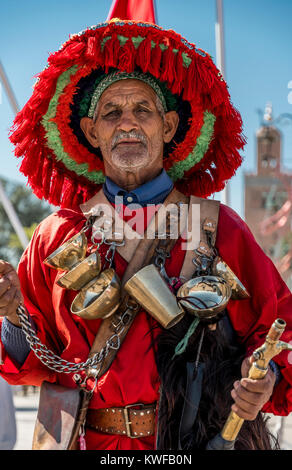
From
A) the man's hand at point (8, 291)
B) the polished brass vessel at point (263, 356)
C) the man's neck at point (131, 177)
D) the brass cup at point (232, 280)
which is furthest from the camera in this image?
the man's neck at point (131, 177)

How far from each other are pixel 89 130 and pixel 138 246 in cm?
71

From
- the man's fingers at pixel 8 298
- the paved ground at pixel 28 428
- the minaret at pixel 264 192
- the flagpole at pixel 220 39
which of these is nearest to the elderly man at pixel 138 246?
the man's fingers at pixel 8 298

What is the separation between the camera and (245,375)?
207cm

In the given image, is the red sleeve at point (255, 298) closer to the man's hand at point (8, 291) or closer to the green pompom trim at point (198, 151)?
the green pompom trim at point (198, 151)

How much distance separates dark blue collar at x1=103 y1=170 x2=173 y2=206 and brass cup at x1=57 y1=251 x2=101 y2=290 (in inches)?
15.3

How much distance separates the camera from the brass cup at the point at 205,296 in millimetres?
2203

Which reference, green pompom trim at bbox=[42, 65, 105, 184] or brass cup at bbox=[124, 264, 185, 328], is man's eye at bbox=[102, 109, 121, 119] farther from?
brass cup at bbox=[124, 264, 185, 328]

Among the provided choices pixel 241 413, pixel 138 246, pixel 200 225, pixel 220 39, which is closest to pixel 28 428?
pixel 220 39

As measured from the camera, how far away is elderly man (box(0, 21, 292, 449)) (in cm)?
221

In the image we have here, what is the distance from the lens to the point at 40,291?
2520mm

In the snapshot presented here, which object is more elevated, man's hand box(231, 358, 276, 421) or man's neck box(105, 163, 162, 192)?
man's neck box(105, 163, 162, 192)

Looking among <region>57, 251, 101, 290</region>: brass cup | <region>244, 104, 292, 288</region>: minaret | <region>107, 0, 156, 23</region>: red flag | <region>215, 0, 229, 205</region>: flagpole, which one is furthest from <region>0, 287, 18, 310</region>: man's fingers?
<region>244, 104, 292, 288</region>: minaret

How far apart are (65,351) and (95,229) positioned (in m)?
0.53

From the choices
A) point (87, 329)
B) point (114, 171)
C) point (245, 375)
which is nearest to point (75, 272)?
point (87, 329)
